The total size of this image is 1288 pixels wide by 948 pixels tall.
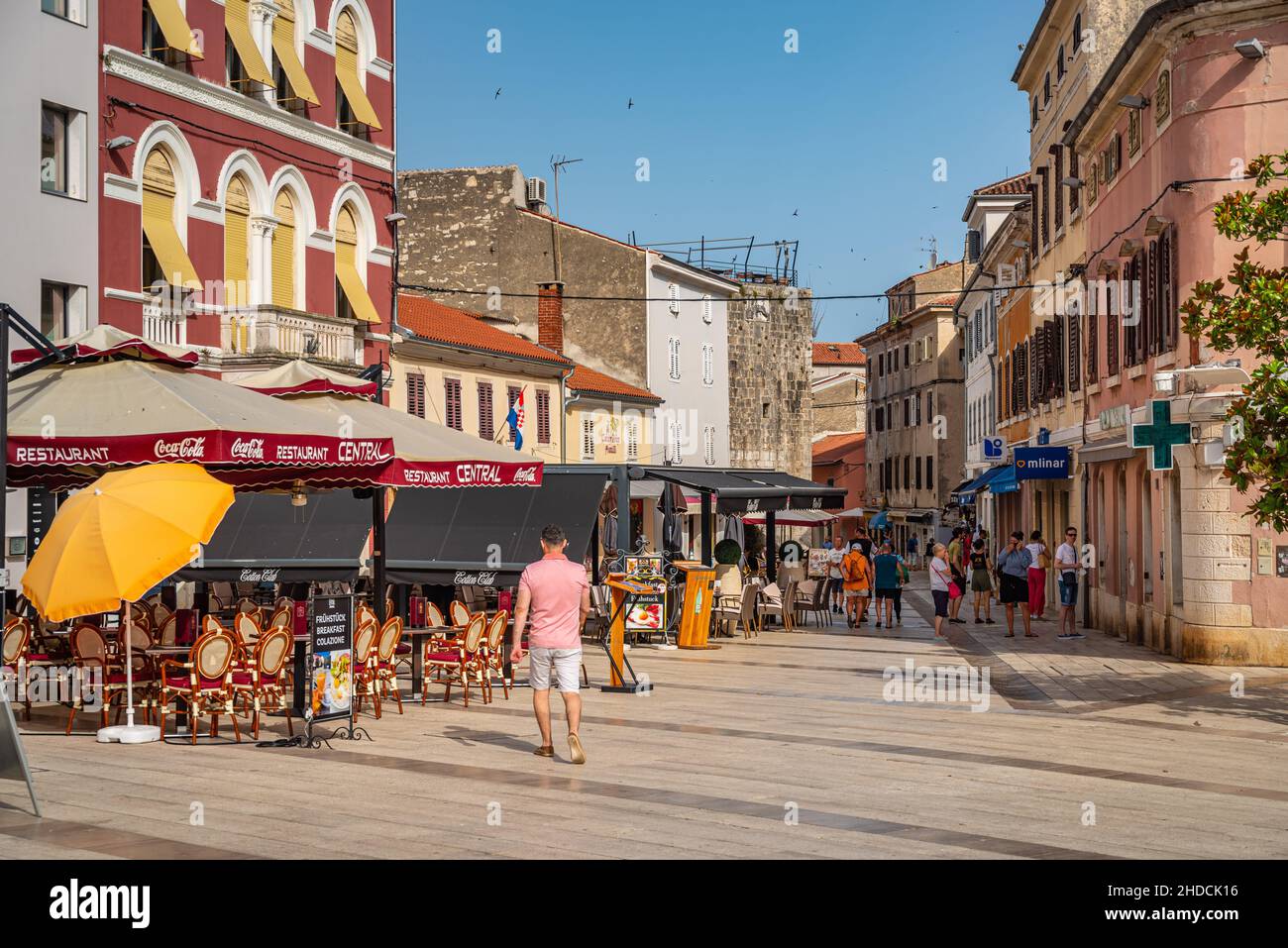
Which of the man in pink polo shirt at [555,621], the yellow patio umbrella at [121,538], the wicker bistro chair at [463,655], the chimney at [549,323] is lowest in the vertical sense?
the wicker bistro chair at [463,655]

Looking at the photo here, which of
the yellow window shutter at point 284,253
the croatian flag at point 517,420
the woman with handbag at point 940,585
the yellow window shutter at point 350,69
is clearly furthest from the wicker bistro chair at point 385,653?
the croatian flag at point 517,420

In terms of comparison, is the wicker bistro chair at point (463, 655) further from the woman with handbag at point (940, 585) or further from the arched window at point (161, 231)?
the woman with handbag at point (940, 585)

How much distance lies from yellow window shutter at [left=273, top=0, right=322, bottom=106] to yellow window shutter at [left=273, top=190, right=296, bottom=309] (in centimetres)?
197

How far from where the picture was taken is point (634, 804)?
31.8 feet

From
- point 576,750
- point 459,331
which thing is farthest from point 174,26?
point 576,750

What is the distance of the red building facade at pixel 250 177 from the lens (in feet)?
81.3

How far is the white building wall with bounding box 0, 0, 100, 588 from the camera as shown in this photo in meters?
22.6

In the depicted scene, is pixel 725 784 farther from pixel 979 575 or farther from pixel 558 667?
pixel 979 575

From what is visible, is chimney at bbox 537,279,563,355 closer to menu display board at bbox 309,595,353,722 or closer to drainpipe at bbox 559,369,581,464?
drainpipe at bbox 559,369,581,464

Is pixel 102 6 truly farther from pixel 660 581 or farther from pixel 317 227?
pixel 660 581

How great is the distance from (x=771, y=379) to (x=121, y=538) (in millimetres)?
59308

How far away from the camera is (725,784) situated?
10.6 meters

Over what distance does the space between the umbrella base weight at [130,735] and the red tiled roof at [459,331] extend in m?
25.3
